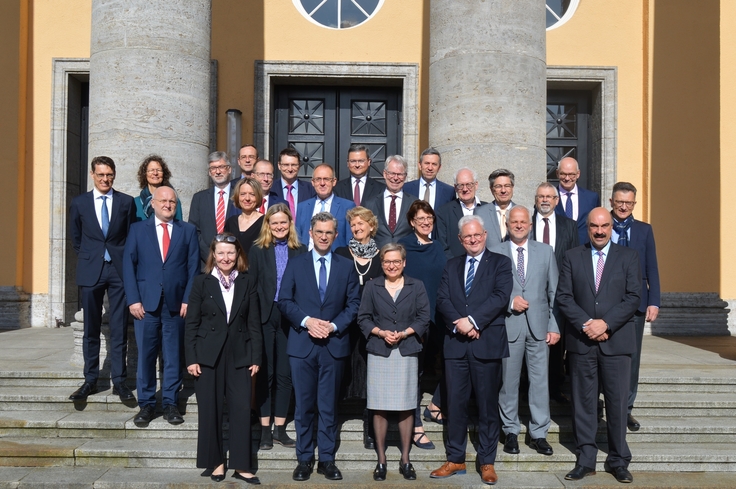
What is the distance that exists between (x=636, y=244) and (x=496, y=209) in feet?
4.05

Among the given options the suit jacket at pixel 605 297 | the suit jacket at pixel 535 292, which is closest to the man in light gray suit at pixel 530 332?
the suit jacket at pixel 535 292

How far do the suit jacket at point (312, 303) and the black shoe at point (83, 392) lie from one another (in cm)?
213

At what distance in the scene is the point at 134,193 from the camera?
7625 millimetres

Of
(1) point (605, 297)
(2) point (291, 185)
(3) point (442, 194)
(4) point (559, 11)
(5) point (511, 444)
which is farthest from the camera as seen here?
(4) point (559, 11)

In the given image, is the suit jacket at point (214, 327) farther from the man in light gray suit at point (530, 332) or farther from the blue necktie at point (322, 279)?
the man in light gray suit at point (530, 332)

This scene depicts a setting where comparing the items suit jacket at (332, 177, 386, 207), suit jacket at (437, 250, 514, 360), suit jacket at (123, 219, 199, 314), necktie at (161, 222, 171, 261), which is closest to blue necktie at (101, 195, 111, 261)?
suit jacket at (123, 219, 199, 314)

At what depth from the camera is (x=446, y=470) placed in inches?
222

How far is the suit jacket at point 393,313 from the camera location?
5570 millimetres

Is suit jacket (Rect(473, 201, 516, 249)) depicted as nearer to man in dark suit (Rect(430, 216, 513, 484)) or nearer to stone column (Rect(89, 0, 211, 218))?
man in dark suit (Rect(430, 216, 513, 484))

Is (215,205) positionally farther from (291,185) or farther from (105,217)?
(105,217)

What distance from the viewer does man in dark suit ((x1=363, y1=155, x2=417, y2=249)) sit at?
6496 mm

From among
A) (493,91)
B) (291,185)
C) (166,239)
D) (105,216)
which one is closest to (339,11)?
(493,91)

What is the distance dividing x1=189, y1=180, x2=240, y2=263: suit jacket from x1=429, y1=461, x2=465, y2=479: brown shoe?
2935mm

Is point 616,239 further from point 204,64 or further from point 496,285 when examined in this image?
point 204,64
